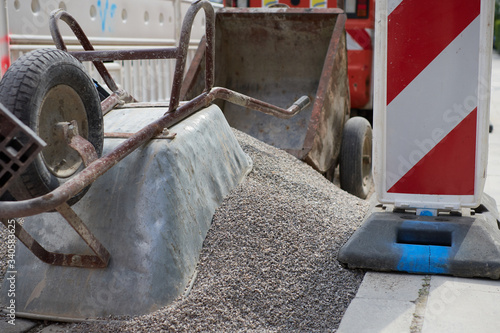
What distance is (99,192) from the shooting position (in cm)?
256

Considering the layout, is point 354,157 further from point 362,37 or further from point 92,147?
point 92,147

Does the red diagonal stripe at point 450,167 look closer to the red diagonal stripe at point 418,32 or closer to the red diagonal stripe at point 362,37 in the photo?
the red diagonal stripe at point 418,32

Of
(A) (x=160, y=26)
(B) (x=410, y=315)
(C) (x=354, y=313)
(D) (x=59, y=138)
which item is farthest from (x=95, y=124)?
(A) (x=160, y=26)

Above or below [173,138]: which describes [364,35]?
above

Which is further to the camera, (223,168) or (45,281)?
(223,168)

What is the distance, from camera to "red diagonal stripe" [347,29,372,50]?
618 cm

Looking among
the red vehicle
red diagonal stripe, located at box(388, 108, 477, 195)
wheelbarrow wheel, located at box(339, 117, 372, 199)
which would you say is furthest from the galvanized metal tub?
red diagonal stripe, located at box(388, 108, 477, 195)

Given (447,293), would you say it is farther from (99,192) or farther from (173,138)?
(99,192)

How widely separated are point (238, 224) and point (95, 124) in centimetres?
81

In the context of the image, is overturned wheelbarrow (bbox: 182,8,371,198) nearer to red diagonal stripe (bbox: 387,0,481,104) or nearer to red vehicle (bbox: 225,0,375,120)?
red vehicle (bbox: 225,0,375,120)

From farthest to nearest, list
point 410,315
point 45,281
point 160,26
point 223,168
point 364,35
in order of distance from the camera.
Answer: point 160,26 → point 364,35 → point 223,168 → point 45,281 → point 410,315

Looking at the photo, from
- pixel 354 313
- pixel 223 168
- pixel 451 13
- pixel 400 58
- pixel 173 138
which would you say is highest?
pixel 451 13

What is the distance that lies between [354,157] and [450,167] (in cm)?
205

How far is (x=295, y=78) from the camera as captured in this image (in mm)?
5473
